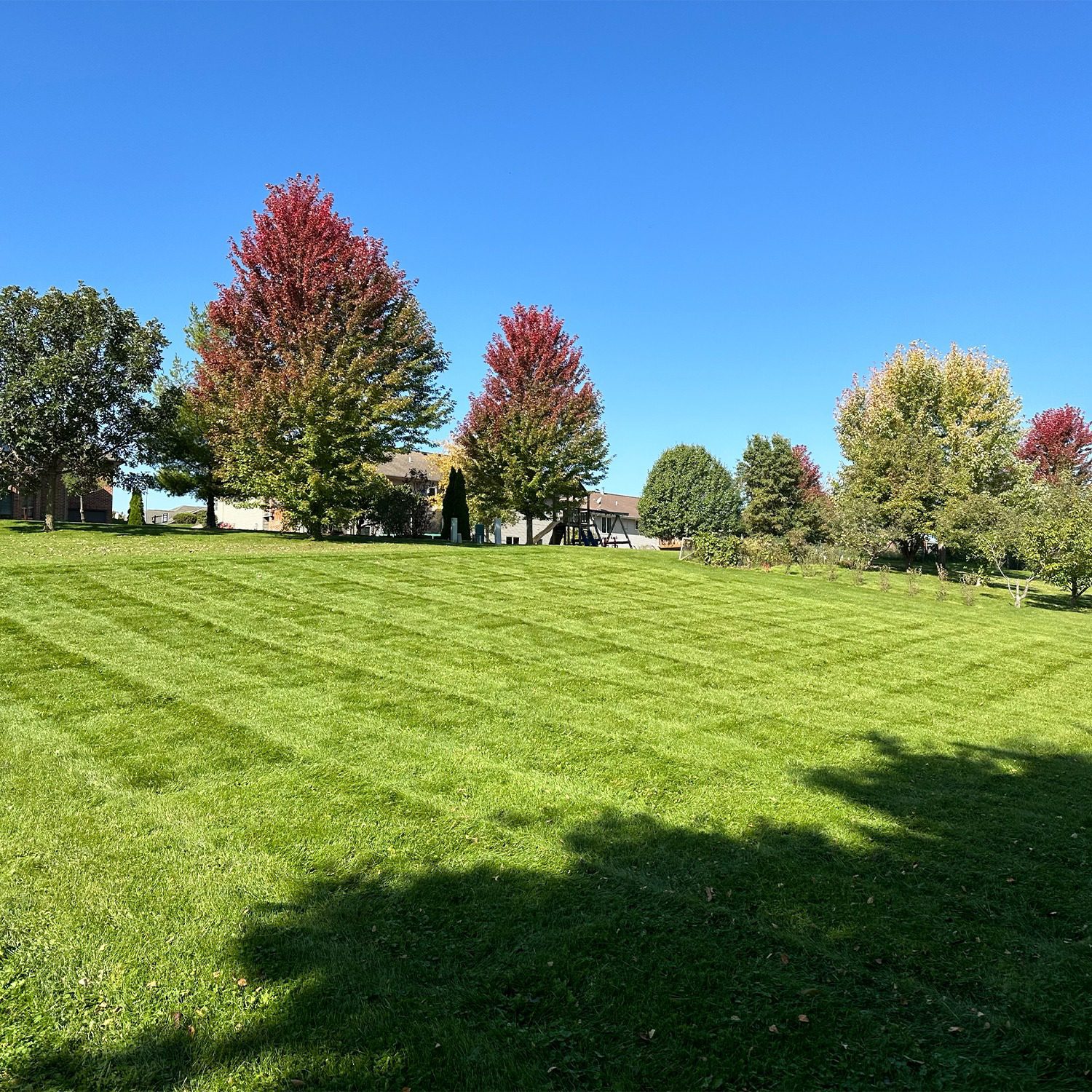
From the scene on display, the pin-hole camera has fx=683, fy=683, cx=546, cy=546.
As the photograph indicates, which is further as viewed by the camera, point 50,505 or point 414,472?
point 414,472

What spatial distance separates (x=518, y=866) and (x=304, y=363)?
20.0 meters

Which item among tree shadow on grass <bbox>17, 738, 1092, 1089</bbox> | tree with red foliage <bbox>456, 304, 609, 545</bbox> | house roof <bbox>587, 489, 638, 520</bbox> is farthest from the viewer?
house roof <bbox>587, 489, 638, 520</bbox>

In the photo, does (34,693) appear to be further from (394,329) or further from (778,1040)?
(394,329)

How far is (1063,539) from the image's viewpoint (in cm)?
1923

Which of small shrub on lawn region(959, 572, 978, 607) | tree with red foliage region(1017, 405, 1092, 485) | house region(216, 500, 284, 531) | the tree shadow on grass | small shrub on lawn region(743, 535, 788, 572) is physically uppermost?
tree with red foliage region(1017, 405, 1092, 485)

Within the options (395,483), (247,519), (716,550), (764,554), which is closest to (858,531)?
(764,554)

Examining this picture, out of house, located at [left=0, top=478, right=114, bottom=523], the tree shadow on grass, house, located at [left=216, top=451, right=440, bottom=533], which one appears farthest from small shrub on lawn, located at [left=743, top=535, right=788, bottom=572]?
house, located at [left=0, top=478, right=114, bottom=523]

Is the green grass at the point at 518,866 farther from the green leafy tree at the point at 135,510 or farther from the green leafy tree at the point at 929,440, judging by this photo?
the green leafy tree at the point at 135,510

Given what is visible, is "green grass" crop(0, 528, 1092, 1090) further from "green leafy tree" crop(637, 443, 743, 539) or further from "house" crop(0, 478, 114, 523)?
"green leafy tree" crop(637, 443, 743, 539)

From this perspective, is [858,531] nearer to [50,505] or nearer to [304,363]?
[304,363]

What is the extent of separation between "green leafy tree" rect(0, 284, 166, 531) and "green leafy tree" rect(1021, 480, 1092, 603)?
29392mm

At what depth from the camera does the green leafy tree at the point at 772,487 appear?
45.2m

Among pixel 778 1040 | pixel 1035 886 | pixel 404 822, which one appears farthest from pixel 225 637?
pixel 1035 886

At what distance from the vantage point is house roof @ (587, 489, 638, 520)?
197 feet
